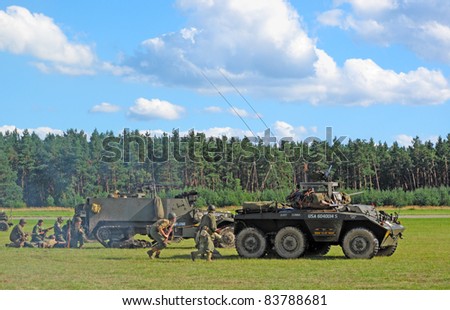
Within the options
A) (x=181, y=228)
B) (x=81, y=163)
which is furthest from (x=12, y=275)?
(x=81, y=163)

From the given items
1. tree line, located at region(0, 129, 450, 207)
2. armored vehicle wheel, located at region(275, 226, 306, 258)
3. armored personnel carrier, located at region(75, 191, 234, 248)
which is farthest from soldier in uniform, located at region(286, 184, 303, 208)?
tree line, located at region(0, 129, 450, 207)

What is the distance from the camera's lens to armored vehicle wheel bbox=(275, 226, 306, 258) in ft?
77.5

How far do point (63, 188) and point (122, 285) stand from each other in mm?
67563

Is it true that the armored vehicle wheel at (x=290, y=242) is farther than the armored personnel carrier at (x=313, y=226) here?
Yes

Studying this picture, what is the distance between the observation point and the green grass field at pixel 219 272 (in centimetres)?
1712

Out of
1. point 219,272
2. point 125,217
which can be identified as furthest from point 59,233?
point 219,272

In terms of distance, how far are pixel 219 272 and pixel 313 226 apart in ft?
15.6

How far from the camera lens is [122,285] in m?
17.2

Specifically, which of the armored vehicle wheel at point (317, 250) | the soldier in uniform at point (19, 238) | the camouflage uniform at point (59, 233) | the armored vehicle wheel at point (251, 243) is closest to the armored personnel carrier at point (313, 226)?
the armored vehicle wheel at point (251, 243)

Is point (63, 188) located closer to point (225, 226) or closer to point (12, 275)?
point (225, 226)

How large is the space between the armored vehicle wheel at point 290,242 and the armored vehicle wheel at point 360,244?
1288 millimetres

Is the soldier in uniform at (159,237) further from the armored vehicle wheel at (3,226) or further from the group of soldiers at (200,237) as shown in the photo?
the armored vehicle wheel at (3,226)

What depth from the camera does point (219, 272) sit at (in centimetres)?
1980

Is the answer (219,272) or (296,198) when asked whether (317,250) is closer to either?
(296,198)
